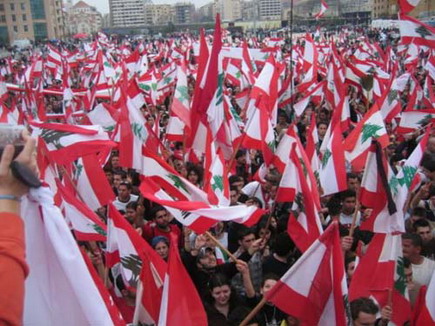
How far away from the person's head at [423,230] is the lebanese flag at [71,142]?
113 inches

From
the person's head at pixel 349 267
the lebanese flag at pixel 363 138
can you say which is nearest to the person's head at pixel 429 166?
the lebanese flag at pixel 363 138

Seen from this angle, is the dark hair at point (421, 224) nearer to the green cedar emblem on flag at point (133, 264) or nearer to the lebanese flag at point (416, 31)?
the green cedar emblem on flag at point (133, 264)

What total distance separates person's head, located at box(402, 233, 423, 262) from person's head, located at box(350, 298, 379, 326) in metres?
1.06

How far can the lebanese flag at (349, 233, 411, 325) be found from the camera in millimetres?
3777

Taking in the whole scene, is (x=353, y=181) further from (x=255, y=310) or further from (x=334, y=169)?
(x=255, y=310)

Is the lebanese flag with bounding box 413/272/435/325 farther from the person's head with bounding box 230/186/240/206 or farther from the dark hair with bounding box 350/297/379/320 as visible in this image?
the person's head with bounding box 230/186/240/206

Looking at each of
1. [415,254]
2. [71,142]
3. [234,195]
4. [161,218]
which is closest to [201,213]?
[161,218]

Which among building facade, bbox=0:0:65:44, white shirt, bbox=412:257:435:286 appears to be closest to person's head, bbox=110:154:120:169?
white shirt, bbox=412:257:435:286

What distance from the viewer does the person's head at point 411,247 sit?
4.41 m

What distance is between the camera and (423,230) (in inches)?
195

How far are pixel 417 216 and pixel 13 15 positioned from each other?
91618 mm

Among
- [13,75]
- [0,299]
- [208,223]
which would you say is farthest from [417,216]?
[13,75]

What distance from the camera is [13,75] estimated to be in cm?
1964

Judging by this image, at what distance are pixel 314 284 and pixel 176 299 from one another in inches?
32.8
